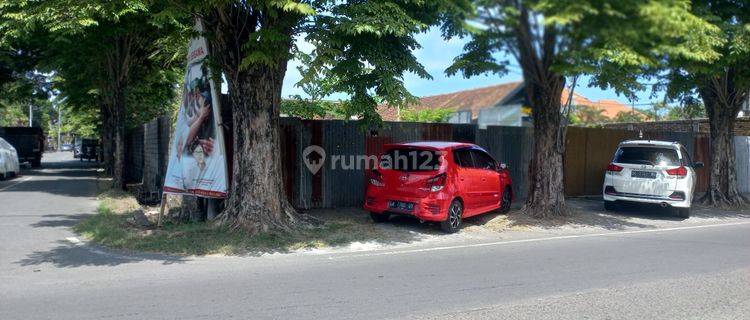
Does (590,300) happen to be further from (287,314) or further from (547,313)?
(287,314)

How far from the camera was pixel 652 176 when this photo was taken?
42.8 ft

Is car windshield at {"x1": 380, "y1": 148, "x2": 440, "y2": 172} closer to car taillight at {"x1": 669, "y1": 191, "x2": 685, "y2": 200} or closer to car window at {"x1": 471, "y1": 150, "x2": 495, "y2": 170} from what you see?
car window at {"x1": 471, "y1": 150, "x2": 495, "y2": 170}

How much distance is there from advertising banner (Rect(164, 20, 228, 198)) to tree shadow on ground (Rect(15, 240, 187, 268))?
7.22 ft

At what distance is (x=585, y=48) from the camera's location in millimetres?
2002

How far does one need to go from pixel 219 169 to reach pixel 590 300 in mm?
6802

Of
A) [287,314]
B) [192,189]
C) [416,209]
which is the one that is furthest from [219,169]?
[287,314]

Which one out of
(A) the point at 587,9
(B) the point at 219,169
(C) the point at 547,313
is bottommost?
(C) the point at 547,313

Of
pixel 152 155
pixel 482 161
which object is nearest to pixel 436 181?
pixel 482 161

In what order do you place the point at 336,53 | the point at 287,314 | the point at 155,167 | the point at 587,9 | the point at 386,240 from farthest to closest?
the point at 155,167 → the point at 386,240 → the point at 336,53 → the point at 287,314 → the point at 587,9

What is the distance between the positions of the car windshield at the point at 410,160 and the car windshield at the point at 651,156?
5914mm

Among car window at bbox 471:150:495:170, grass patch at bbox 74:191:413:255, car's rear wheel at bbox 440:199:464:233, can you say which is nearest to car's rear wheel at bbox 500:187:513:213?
car window at bbox 471:150:495:170

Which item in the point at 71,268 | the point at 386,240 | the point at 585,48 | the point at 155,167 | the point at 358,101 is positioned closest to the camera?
the point at 585,48

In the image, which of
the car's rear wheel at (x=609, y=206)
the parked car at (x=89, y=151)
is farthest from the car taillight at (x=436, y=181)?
the parked car at (x=89, y=151)

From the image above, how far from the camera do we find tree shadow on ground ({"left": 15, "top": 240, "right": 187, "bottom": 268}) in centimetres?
765
